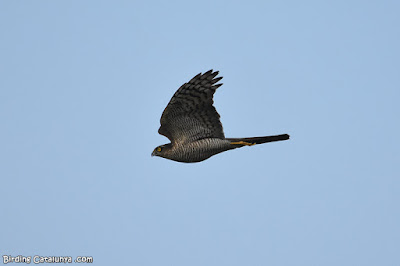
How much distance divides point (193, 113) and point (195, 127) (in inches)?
14.0

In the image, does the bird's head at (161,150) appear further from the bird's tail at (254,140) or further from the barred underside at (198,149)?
the bird's tail at (254,140)

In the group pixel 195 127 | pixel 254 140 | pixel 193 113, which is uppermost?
pixel 193 113

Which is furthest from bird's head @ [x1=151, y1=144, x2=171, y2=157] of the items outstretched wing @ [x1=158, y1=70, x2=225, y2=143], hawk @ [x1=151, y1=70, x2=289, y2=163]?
outstretched wing @ [x1=158, y1=70, x2=225, y2=143]

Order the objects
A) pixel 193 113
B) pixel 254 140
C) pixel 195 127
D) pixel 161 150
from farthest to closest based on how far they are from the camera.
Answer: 1. pixel 161 150
2. pixel 254 140
3. pixel 195 127
4. pixel 193 113

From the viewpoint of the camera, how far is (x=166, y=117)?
18375 millimetres

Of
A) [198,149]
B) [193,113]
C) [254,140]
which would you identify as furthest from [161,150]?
[254,140]

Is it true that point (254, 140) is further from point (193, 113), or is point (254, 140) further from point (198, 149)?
point (193, 113)

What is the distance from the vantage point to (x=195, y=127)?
18672mm

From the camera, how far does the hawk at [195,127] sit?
18.1 meters

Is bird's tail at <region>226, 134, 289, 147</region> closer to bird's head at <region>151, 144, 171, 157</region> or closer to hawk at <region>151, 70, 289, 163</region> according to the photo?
hawk at <region>151, 70, 289, 163</region>

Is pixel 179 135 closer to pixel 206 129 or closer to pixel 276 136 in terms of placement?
pixel 206 129

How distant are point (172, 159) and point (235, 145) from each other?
140 centimetres

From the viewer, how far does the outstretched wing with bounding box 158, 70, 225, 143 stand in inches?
711

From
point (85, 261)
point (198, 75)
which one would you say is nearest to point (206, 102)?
point (198, 75)
